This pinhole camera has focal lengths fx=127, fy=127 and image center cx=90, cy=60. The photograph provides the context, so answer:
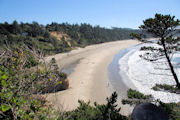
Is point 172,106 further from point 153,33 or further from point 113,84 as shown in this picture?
point 113,84

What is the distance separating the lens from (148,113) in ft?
23.4

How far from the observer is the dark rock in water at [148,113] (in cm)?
686

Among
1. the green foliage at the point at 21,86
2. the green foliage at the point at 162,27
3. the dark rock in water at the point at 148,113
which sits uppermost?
the green foliage at the point at 162,27

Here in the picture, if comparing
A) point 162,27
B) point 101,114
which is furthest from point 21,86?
point 162,27

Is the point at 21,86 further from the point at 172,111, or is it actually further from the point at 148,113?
the point at 172,111

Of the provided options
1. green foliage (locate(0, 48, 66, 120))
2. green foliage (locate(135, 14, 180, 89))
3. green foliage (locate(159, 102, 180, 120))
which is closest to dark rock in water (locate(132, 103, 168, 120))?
green foliage (locate(159, 102, 180, 120))

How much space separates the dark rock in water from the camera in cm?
686

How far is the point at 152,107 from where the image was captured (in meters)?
7.13

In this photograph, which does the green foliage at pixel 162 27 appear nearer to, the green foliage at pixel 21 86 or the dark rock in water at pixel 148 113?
the dark rock in water at pixel 148 113

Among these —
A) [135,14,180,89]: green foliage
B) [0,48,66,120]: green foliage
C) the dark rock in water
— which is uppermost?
[135,14,180,89]: green foliage

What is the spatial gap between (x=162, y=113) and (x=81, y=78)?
14.9 metres

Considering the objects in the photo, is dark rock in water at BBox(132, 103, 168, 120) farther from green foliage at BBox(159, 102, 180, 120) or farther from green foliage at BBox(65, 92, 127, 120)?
green foliage at BBox(65, 92, 127, 120)

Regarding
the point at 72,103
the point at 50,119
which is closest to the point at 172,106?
the point at 50,119

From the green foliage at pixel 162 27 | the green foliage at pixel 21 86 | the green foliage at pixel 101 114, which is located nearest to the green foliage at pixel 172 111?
the green foliage at pixel 162 27
